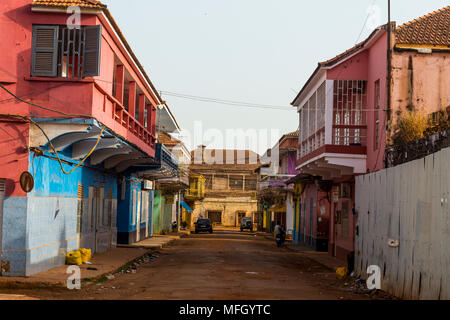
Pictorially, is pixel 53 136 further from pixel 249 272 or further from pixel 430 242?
pixel 430 242

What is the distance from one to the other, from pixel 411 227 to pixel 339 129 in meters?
10.9

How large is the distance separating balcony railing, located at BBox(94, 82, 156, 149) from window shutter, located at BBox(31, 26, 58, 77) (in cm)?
123

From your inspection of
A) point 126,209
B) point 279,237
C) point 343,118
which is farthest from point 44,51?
point 279,237

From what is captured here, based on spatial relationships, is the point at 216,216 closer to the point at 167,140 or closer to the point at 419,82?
the point at 167,140

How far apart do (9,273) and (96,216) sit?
28.6 ft

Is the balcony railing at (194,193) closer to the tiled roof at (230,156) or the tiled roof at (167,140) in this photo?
the tiled roof at (230,156)

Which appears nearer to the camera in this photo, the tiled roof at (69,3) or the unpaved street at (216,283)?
the unpaved street at (216,283)

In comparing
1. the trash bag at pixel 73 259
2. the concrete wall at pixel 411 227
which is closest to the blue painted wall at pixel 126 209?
the trash bag at pixel 73 259

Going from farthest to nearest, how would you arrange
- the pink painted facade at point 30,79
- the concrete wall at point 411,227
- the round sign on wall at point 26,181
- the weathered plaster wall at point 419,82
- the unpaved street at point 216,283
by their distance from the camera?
the weathered plaster wall at point 419,82 → the pink painted facade at point 30,79 → the round sign on wall at point 26,181 → the unpaved street at point 216,283 → the concrete wall at point 411,227

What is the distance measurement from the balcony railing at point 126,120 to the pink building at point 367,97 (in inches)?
285

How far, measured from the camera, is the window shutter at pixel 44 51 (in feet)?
52.1

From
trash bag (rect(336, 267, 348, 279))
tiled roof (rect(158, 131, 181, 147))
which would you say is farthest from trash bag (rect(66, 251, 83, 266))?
tiled roof (rect(158, 131, 181, 147))

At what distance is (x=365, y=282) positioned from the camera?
647 inches

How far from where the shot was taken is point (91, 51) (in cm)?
1598
